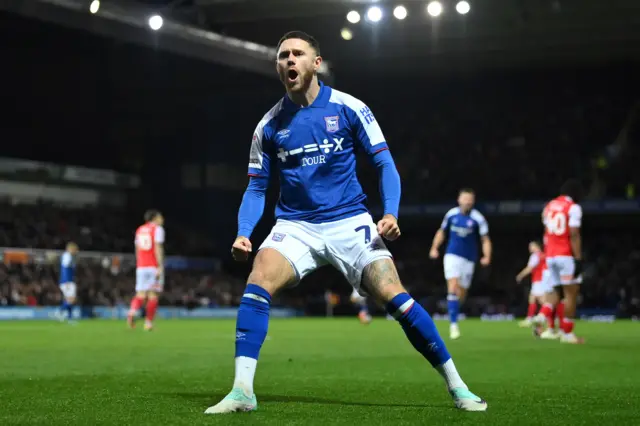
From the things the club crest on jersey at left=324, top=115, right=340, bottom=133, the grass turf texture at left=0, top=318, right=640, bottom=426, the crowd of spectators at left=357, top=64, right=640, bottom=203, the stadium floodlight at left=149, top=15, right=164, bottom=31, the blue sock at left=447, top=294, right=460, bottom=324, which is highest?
the stadium floodlight at left=149, top=15, right=164, bottom=31

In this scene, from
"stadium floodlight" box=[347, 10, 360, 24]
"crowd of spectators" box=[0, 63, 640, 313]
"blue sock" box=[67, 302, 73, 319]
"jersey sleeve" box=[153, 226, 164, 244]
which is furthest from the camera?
"crowd of spectators" box=[0, 63, 640, 313]

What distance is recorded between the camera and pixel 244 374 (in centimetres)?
577

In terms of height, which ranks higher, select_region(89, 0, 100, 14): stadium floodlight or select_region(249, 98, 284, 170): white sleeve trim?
select_region(89, 0, 100, 14): stadium floodlight

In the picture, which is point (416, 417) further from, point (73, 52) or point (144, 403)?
point (73, 52)

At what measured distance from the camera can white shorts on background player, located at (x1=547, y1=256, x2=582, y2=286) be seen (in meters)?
14.4

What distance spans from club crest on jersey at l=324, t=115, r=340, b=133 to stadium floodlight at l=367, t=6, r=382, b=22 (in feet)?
76.1

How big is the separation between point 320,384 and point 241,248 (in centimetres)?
232

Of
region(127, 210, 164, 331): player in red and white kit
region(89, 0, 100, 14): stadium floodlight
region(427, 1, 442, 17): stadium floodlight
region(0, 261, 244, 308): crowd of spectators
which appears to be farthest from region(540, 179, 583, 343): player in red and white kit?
region(0, 261, 244, 308): crowd of spectators

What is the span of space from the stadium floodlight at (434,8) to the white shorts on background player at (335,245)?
22.7m

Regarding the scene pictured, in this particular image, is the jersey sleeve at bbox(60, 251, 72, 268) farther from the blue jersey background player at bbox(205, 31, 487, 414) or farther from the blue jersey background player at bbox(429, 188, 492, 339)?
the blue jersey background player at bbox(205, 31, 487, 414)

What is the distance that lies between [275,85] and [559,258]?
25256mm

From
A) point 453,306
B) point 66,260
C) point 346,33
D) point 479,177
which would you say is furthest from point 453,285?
point 479,177

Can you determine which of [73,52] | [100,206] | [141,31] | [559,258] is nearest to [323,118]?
[559,258]

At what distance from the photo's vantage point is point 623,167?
34.6 meters
